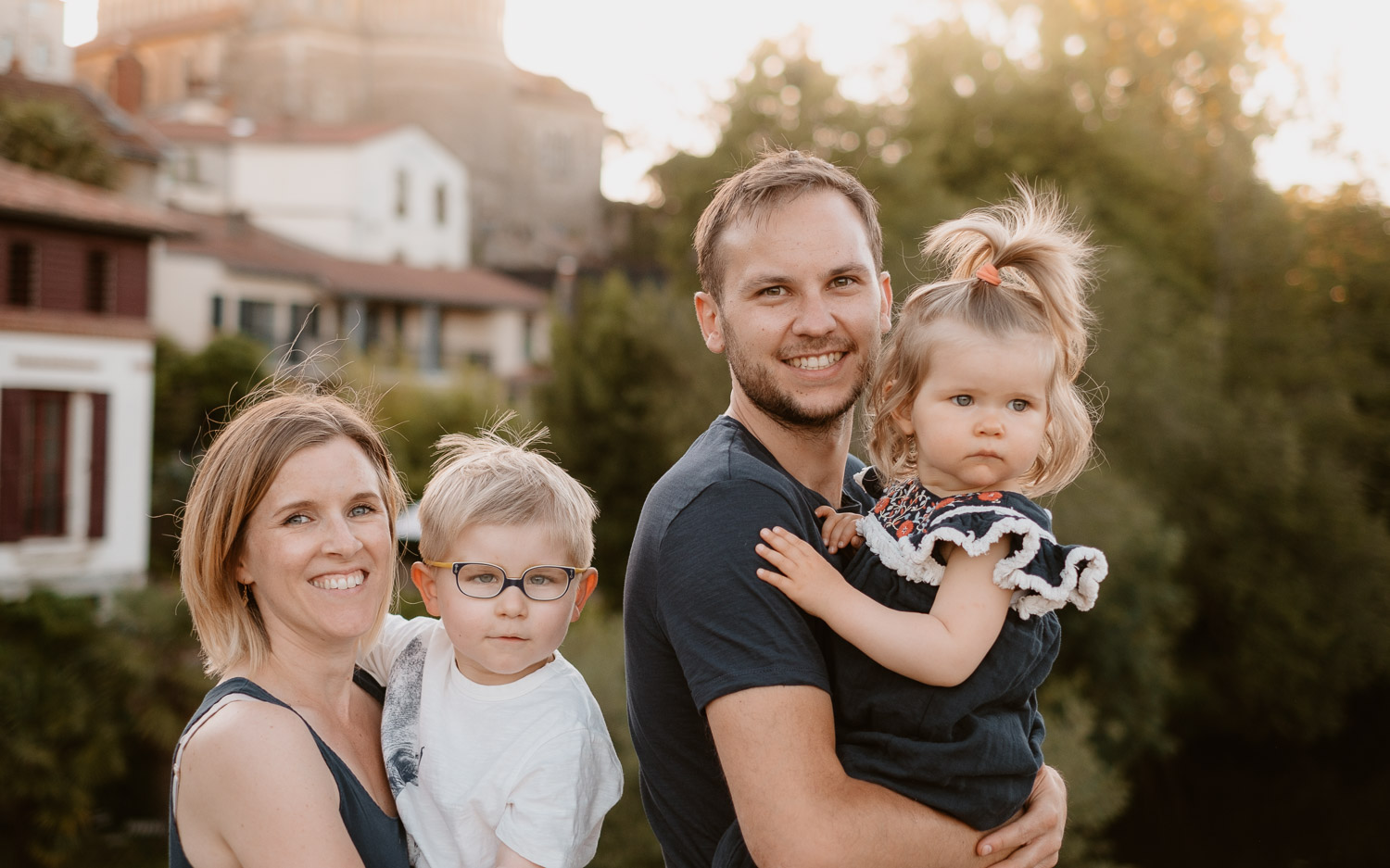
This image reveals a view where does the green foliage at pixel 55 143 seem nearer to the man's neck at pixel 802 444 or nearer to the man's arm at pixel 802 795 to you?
the man's neck at pixel 802 444

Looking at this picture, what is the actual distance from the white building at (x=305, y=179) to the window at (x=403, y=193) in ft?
0.32

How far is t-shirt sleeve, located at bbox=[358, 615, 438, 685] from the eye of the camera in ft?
8.81

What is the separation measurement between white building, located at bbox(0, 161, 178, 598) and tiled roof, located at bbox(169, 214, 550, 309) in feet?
26.5

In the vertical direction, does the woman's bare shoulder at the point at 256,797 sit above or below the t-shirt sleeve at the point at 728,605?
below

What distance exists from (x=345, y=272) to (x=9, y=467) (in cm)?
1496

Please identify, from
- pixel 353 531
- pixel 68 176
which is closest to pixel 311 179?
pixel 68 176

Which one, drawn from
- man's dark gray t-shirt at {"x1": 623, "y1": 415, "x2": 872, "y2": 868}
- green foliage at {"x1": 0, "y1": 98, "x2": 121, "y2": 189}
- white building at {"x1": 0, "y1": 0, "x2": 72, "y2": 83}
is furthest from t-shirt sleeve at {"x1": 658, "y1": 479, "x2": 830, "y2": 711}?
white building at {"x1": 0, "y1": 0, "x2": 72, "y2": 83}

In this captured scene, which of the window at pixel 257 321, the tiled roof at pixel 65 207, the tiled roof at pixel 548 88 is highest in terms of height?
the tiled roof at pixel 548 88

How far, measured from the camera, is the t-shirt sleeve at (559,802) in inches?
90.9

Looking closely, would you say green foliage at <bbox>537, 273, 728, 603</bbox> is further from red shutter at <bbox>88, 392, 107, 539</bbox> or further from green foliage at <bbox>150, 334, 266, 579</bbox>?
red shutter at <bbox>88, 392, 107, 539</bbox>

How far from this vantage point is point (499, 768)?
2.36 metres

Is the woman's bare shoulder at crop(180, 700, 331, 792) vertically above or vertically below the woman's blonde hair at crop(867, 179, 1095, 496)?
below

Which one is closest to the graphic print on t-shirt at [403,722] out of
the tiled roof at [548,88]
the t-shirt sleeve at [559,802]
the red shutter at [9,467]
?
the t-shirt sleeve at [559,802]

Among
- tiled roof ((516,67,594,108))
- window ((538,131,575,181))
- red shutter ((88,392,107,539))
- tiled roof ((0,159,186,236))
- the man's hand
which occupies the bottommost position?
red shutter ((88,392,107,539))
